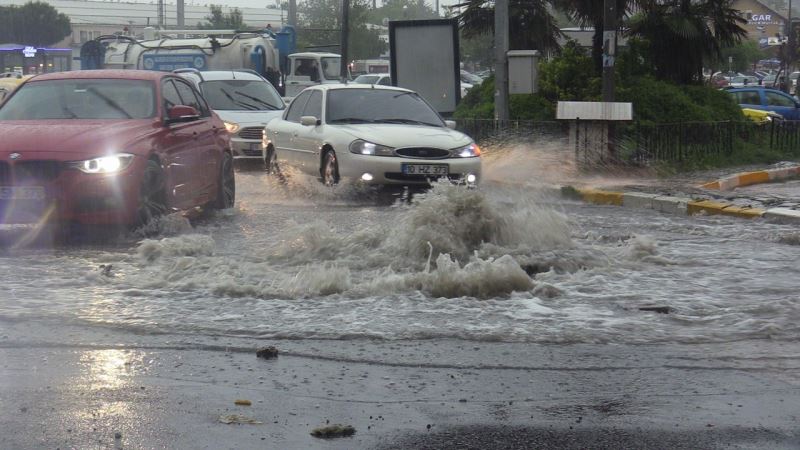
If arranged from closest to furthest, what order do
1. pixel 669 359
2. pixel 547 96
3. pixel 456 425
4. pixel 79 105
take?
pixel 456 425, pixel 669 359, pixel 79 105, pixel 547 96

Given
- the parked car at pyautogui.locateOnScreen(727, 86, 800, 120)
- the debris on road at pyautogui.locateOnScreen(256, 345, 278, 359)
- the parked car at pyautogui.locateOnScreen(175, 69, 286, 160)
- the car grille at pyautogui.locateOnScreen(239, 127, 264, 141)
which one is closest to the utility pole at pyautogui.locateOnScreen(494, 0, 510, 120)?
the parked car at pyautogui.locateOnScreen(175, 69, 286, 160)

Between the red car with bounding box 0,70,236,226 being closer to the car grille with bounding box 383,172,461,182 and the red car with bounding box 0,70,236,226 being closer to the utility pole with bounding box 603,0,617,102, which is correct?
the car grille with bounding box 383,172,461,182

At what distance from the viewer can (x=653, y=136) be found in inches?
693

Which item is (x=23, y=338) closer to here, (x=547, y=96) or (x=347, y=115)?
→ (x=347, y=115)

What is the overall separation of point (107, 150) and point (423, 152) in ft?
15.4

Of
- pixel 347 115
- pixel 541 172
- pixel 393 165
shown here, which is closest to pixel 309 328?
pixel 393 165

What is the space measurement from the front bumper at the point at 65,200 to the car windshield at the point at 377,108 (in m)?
5.26

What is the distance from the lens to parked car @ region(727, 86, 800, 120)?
99.8 feet

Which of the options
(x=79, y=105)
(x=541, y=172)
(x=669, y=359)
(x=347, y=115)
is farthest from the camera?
(x=541, y=172)

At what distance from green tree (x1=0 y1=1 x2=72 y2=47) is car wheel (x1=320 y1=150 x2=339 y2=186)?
63.3 metres

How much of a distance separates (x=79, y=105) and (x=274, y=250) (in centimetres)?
325

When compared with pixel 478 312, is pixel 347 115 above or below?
above

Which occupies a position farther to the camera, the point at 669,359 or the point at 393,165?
the point at 393,165

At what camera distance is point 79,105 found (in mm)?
11172
